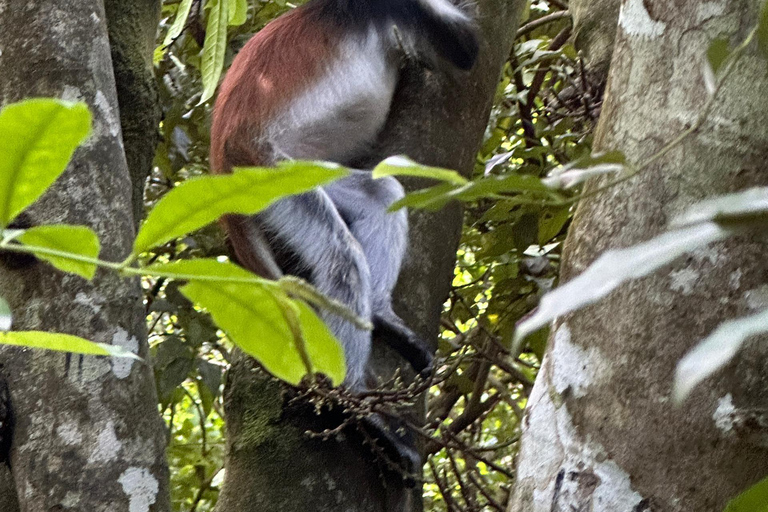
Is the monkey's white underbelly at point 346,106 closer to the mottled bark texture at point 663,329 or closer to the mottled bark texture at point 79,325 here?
the mottled bark texture at point 79,325

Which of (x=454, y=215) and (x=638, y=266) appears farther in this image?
(x=454, y=215)

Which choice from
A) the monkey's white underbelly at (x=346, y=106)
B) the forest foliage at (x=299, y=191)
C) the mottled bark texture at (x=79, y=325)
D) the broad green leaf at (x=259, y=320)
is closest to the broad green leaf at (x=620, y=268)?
the forest foliage at (x=299, y=191)

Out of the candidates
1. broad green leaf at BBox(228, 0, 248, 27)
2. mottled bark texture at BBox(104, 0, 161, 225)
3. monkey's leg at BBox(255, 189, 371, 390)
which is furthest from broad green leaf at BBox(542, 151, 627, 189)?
monkey's leg at BBox(255, 189, 371, 390)

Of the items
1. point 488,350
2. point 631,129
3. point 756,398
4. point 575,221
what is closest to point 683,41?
point 631,129

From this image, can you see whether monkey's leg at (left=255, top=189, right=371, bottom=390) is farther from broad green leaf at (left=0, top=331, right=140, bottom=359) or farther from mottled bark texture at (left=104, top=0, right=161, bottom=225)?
broad green leaf at (left=0, top=331, right=140, bottom=359)

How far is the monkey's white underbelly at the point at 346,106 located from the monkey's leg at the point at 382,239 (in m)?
0.20

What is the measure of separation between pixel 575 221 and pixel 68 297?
870 mm

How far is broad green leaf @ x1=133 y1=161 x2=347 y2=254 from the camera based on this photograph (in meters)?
0.50

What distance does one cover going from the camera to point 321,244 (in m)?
2.63

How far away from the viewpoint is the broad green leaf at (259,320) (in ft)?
1.87

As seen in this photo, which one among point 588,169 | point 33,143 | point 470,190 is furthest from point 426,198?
point 33,143

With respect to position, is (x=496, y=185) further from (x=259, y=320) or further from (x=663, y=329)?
(x=663, y=329)

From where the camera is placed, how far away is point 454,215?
2295 millimetres

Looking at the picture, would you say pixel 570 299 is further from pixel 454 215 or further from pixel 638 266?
pixel 454 215
